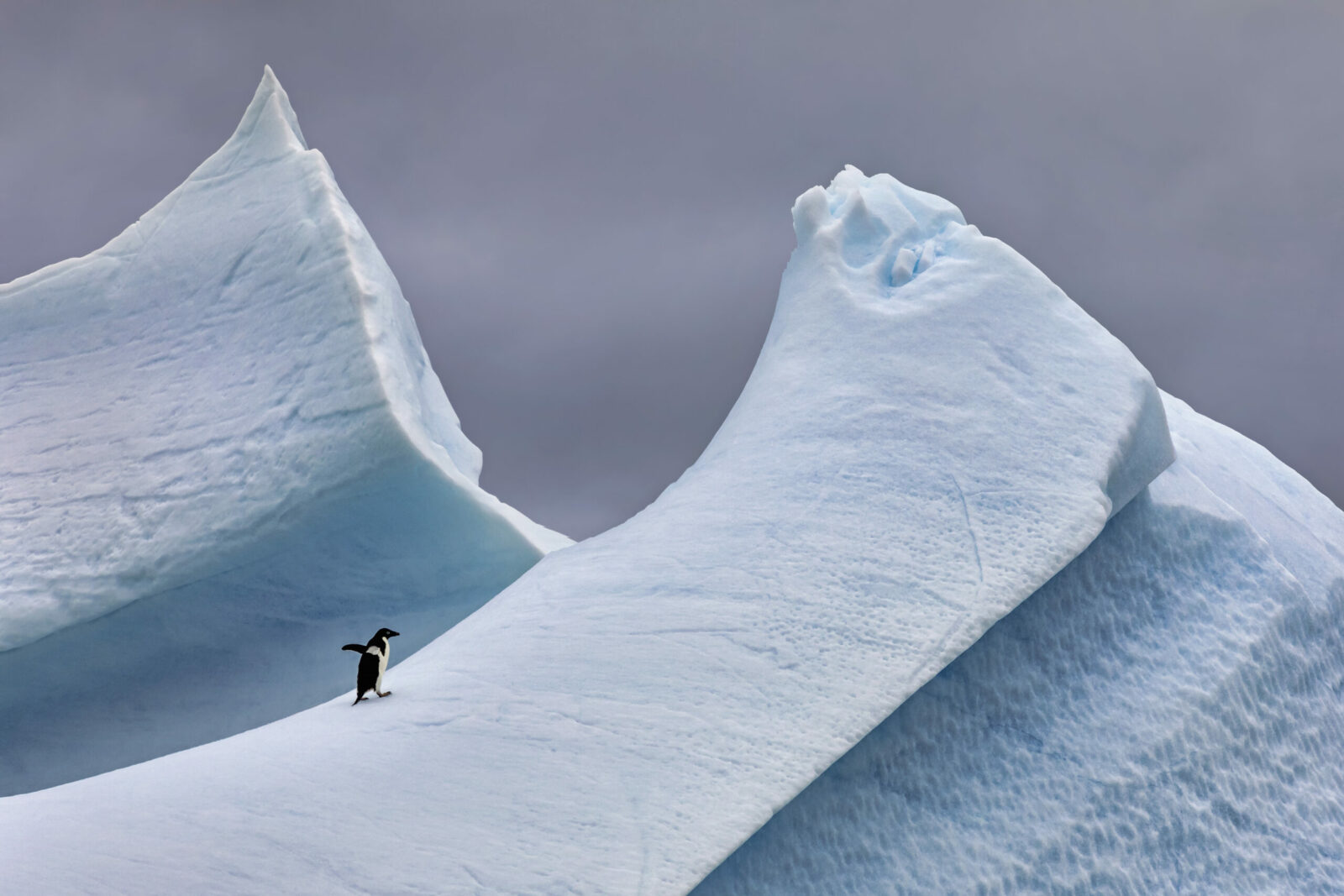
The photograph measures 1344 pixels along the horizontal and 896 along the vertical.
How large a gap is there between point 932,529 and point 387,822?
159 centimetres

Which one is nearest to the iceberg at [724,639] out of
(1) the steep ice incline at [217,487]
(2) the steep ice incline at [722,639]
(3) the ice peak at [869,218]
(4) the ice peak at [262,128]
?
(2) the steep ice incline at [722,639]

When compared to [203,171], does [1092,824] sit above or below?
below

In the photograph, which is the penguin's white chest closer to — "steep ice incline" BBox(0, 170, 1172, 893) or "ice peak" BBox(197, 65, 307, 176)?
"steep ice incline" BBox(0, 170, 1172, 893)

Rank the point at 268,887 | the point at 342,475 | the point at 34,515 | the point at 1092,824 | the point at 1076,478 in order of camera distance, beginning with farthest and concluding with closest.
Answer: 1. the point at 34,515
2. the point at 342,475
3. the point at 1076,478
4. the point at 1092,824
5. the point at 268,887

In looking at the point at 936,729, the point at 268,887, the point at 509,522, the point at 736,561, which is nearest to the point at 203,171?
the point at 509,522

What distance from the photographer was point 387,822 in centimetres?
245

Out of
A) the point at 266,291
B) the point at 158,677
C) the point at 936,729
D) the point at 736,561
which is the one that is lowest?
the point at 936,729

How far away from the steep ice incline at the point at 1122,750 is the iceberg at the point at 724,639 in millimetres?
238

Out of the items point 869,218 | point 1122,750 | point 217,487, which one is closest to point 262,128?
point 217,487

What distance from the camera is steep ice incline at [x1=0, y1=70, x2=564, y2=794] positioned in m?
4.02

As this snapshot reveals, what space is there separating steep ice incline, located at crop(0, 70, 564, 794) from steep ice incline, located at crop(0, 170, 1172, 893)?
77cm

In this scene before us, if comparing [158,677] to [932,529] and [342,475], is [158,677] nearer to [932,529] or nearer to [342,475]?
[342,475]

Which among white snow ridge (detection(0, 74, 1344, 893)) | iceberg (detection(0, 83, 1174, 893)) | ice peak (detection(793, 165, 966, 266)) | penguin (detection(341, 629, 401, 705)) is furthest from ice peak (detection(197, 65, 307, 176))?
penguin (detection(341, 629, 401, 705))

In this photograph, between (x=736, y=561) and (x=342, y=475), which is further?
(x=342, y=475)
